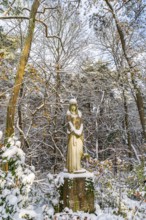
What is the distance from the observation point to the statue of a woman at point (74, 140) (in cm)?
579

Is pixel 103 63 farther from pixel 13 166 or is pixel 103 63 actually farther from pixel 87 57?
pixel 13 166

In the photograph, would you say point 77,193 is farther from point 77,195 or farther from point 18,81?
point 18,81

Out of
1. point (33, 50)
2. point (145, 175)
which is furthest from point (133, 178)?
point (33, 50)

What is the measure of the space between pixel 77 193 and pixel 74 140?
46.9 inches

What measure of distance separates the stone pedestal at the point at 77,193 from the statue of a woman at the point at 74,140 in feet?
0.76

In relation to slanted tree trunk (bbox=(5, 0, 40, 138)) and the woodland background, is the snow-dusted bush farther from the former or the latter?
the woodland background

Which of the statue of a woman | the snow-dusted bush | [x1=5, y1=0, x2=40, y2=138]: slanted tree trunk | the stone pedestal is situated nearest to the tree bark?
the stone pedestal

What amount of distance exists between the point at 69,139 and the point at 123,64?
8933 mm

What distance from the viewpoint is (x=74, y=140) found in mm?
5965

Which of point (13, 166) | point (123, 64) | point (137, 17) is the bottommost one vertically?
point (13, 166)

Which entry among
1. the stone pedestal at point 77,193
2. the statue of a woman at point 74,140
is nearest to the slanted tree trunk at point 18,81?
the statue of a woman at point 74,140

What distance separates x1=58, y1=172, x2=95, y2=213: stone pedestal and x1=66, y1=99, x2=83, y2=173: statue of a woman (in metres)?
0.23

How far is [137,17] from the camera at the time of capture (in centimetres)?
1100

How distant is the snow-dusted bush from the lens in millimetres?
2928
